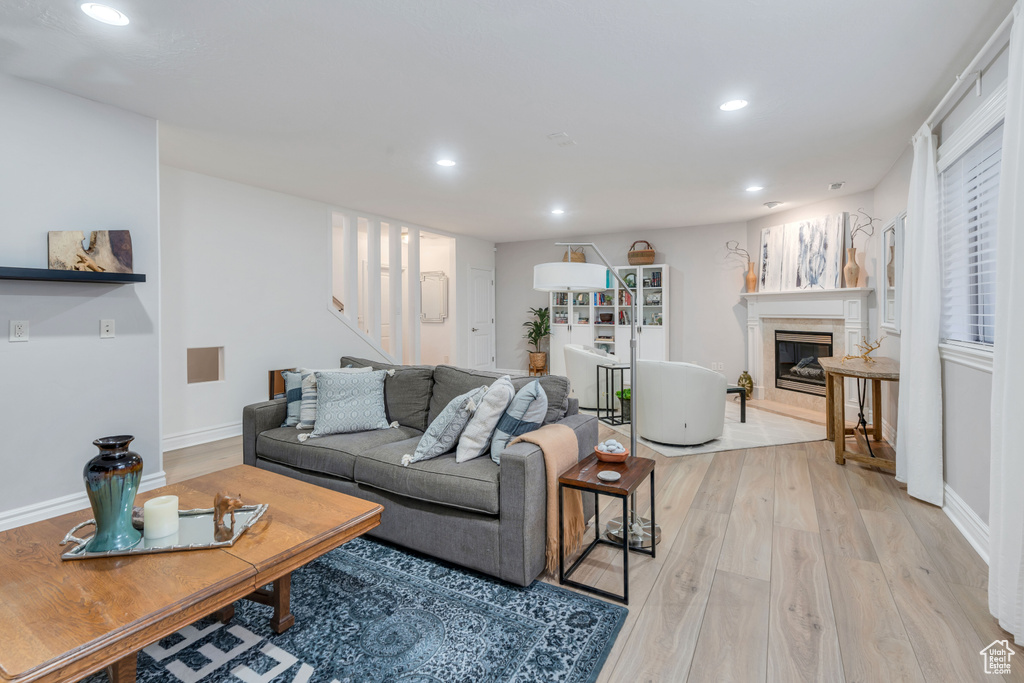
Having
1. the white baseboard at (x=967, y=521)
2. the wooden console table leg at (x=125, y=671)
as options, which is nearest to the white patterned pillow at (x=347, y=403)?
the wooden console table leg at (x=125, y=671)

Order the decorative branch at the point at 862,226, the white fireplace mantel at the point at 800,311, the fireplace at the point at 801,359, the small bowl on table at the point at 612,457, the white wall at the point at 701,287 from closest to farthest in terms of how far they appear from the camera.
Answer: the small bowl on table at the point at 612,457 → the decorative branch at the point at 862,226 → the white fireplace mantel at the point at 800,311 → the fireplace at the point at 801,359 → the white wall at the point at 701,287

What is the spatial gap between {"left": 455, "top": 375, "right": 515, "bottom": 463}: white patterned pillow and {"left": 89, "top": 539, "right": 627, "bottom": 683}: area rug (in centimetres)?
56

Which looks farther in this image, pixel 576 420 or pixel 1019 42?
pixel 576 420

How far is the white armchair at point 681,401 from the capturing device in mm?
4023

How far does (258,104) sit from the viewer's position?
2.86m

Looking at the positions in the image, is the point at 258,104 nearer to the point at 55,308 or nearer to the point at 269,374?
the point at 55,308

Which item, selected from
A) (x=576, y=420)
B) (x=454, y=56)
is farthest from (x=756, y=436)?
(x=454, y=56)

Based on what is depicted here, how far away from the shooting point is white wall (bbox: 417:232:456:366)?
25.0 ft

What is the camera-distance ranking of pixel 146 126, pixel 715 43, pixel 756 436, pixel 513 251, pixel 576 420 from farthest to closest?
pixel 513 251 → pixel 756 436 → pixel 146 126 → pixel 576 420 → pixel 715 43

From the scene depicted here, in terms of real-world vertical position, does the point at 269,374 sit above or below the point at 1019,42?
below

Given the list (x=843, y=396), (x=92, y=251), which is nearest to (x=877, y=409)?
(x=843, y=396)

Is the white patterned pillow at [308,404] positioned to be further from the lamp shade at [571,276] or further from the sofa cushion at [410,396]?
the lamp shade at [571,276]

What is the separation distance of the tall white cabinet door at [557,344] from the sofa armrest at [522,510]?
5586mm

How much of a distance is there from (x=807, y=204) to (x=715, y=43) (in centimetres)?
412
